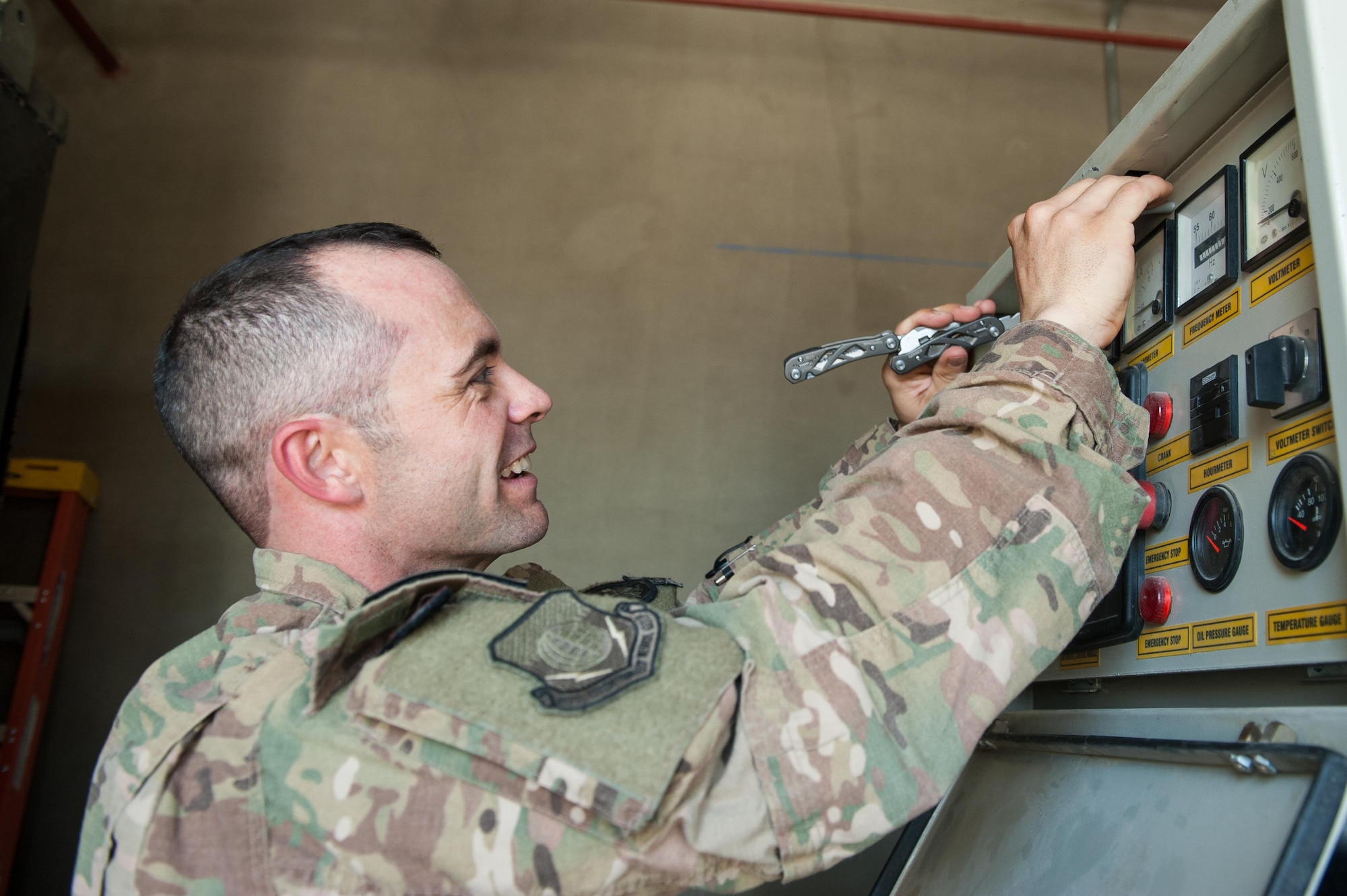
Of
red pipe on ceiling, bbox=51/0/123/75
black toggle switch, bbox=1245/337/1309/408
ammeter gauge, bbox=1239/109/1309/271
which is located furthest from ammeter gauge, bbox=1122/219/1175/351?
red pipe on ceiling, bbox=51/0/123/75

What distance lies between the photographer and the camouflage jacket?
0.63m

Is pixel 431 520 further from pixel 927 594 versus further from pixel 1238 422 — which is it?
pixel 1238 422

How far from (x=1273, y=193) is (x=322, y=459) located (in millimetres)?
902

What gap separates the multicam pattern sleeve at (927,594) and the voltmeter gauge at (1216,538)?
0.08 metres

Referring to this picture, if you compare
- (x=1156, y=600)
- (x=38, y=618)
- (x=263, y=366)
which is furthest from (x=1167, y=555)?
(x=38, y=618)

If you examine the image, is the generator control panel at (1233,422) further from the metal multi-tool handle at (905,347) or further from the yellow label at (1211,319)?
the metal multi-tool handle at (905,347)

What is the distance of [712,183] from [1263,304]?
2.06 metres

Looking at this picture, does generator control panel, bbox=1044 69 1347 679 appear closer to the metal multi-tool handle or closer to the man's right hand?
the man's right hand

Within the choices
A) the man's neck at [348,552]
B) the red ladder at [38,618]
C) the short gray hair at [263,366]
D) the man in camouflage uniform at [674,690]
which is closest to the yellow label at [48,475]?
the red ladder at [38,618]

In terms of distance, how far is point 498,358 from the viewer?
3.67ft

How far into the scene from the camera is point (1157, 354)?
→ 95 cm

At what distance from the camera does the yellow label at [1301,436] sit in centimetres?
67

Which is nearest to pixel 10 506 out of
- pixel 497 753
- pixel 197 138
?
pixel 197 138

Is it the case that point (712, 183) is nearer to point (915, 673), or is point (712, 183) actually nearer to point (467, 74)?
point (467, 74)
